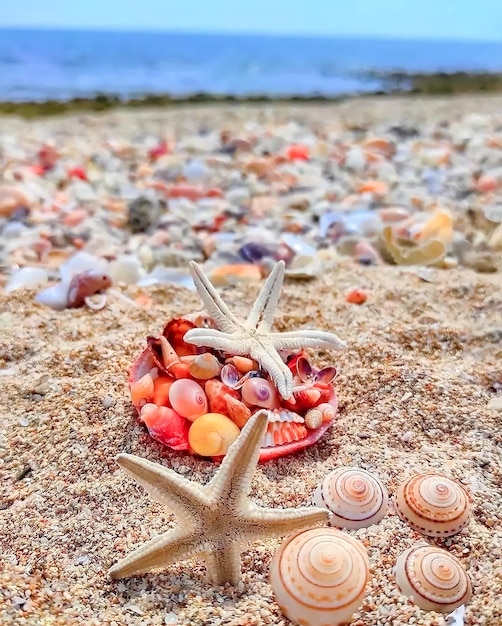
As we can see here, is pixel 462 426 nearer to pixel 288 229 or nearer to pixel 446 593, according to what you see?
pixel 446 593

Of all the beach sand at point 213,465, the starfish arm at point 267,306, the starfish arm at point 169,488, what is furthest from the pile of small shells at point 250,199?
the starfish arm at point 169,488

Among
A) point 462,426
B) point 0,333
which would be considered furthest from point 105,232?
point 462,426

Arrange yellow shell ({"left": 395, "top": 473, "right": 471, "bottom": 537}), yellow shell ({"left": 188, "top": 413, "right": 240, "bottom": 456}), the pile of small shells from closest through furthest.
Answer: yellow shell ({"left": 395, "top": 473, "right": 471, "bottom": 537}) → yellow shell ({"left": 188, "top": 413, "right": 240, "bottom": 456}) → the pile of small shells

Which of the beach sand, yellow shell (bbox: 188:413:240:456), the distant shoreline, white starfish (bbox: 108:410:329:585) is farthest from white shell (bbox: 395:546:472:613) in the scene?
the distant shoreline

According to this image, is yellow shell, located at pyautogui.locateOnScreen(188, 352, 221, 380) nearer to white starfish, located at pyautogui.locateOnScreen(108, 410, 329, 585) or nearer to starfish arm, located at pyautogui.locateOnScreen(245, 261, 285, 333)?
starfish arm, located at pyautogui.locateOnScreen(245, 261, 285, 333)

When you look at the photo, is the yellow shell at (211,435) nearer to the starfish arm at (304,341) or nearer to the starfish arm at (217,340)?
the starfish arm at (217,340)

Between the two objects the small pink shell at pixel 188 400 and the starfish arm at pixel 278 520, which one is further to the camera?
the small pink shell at pixel 188 400
